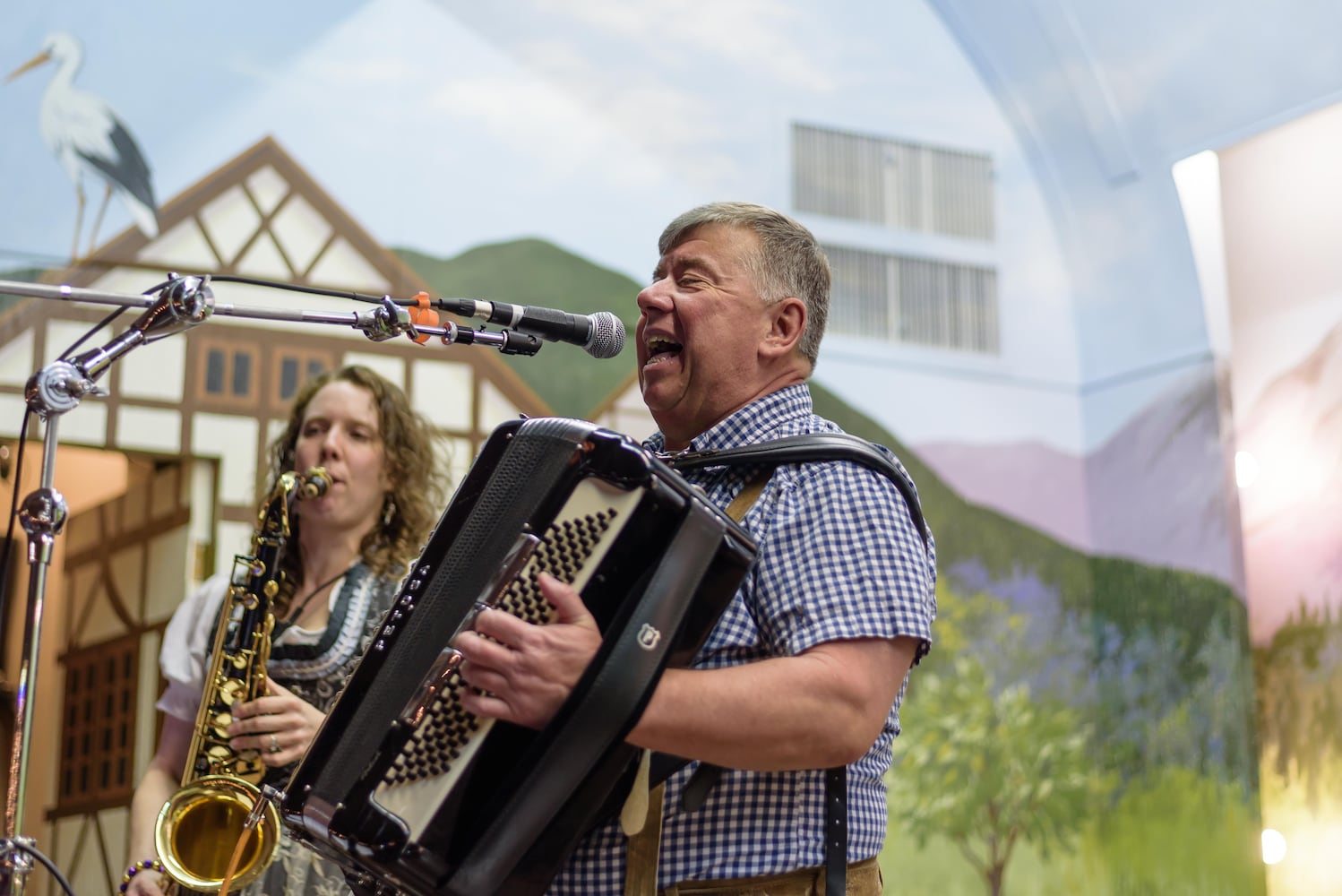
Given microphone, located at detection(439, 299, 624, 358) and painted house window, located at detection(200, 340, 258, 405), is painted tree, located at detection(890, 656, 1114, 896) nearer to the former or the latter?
painted house window, located at detection(200, 340, 258, 405)

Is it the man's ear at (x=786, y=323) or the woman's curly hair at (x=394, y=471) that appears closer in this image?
the man's ear at (x=786, y=323)

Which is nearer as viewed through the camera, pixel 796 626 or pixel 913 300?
pixel 796 626

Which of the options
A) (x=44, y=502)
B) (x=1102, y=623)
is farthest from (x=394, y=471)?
(x=1102, y=623)

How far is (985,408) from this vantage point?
588 centimetres

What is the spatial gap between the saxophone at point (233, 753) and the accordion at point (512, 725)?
1036 mm

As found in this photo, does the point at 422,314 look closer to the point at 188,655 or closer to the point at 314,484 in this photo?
the point at 314,484

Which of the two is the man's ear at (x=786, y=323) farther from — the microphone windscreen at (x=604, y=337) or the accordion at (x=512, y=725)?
the accordion at (x=512, y=725)

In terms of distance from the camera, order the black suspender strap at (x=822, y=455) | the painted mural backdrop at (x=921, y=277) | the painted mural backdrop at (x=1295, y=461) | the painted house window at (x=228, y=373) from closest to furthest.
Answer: the black suspender strap at (x=822, y=455)
the painted house window at (x=228, y=373)
the painted mural backdrop at (x=921, y=277)
the painted mural backdrop at (x=1295, y=461)

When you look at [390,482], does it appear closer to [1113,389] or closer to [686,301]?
[686,301]

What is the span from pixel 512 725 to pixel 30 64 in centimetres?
365

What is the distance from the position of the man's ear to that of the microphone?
206 millimetres

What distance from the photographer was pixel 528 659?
138cm

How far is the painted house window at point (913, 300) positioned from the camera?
18.9ft

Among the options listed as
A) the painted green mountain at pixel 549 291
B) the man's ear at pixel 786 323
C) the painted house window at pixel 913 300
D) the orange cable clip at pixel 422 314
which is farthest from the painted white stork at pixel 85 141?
the man's ear at pixel 786 323
